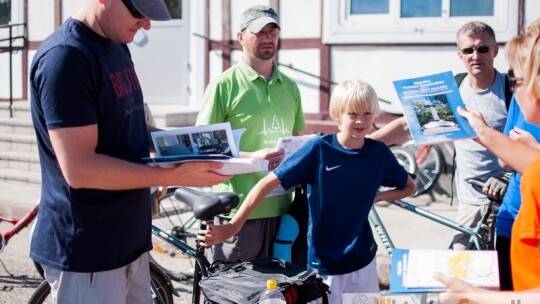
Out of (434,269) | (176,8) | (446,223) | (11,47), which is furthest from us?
(11,47)

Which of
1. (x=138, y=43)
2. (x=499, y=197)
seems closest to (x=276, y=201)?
(x=499, y=197)

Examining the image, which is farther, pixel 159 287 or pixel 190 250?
pixel 159 287

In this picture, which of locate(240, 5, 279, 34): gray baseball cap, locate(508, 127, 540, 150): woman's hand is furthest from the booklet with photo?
locate(240, 5, 279, 34): gray baseball cap

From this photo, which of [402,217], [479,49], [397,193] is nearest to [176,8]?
[402,217]

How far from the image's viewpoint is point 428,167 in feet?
30.7

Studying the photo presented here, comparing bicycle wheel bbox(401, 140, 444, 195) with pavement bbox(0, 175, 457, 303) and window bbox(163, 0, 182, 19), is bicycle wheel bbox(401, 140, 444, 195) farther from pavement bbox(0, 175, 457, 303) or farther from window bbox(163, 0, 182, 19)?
→ window bbox(163, 0, 182, 19)

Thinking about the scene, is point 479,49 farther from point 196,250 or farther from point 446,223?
point 196,250

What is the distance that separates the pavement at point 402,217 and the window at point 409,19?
1843 millimetres

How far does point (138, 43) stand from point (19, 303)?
6.77 meters

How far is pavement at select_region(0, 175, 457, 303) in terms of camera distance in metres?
6.58

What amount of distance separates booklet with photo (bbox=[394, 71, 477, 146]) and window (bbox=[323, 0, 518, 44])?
5.23 meters

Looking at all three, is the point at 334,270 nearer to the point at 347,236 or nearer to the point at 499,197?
the point at 347,236

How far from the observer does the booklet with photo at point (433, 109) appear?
3.44m

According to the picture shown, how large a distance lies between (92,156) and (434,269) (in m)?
1.22
